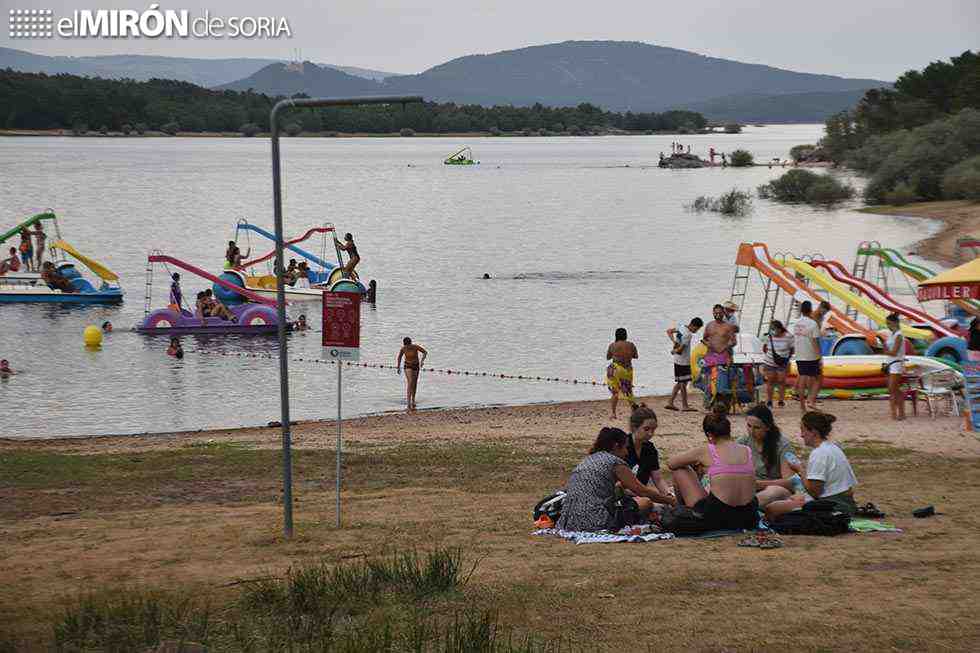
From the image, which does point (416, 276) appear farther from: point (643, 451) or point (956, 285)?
point (643, 451)

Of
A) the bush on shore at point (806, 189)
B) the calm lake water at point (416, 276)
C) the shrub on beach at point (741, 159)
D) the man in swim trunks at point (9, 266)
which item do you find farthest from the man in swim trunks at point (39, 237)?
the shrub on beach at point (741, 159)

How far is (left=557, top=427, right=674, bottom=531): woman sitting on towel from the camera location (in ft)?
32.6

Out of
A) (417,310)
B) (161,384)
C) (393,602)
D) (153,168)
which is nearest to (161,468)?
(393,602)

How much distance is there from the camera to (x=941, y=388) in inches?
671

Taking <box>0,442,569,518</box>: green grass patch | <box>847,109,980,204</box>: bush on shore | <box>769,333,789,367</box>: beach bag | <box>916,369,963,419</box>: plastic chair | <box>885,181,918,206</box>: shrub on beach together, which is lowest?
<box>0,442,569,518</box>: green grass patch

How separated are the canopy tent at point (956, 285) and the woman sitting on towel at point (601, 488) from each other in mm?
9068

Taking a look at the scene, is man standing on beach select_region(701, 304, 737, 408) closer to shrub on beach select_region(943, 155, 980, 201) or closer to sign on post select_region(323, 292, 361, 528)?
sign on post select_region(323, 292, 361, 528)

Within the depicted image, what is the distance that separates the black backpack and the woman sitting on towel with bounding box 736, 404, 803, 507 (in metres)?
0.27

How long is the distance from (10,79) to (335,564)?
188 meters

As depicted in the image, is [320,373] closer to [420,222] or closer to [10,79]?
[420,222]

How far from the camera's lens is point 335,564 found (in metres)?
9.52

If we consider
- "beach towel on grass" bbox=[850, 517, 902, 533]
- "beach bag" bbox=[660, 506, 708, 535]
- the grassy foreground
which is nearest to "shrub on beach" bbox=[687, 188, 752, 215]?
the grassy foreground

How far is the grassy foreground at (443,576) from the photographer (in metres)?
7.53

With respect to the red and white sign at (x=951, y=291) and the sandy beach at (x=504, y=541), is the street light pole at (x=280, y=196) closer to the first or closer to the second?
the sandy beach at (x=504, y=541)
